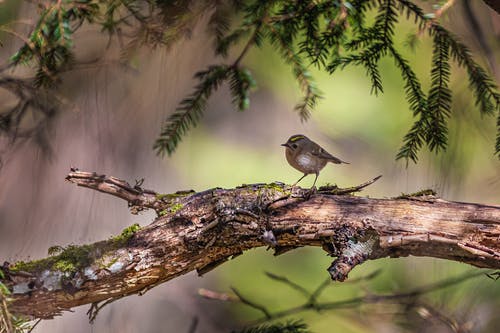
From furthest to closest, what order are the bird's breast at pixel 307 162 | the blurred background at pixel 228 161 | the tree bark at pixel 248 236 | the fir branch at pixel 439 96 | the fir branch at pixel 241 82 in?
1. the bird's breast at pixel 307 162
2. the fir branch at pixel 241 82
3. the blurred background at pixel 228 161
4. the fir branch at pixel 439 96
5. the tree bark at pixel 248 236

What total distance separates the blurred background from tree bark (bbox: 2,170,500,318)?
0.29 meters

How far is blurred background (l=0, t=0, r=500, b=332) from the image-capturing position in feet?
7.83

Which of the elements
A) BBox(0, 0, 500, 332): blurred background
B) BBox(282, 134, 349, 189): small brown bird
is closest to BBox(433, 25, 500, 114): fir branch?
BBox(0, 0, 500, 332): blurred background

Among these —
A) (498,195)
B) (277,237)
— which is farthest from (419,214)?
(498,195)

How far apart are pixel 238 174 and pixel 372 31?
208 centimetres

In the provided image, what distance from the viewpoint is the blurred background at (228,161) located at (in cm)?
239

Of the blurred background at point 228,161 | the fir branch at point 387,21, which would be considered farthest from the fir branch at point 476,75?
the blurred background at point 228,161

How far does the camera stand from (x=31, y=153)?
2.59 metres

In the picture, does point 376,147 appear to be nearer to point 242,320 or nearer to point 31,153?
point 242,320

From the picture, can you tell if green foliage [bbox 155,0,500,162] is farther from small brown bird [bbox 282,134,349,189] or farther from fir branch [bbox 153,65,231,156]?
small brown bird [bbox 282,134,349,189]

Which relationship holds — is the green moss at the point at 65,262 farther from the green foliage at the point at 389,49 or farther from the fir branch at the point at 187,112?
the green foliage at the point at 389,49

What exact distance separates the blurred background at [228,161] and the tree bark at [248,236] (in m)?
0.29

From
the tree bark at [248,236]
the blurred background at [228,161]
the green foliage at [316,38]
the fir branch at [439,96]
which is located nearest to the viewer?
the tree bark at [248,236]

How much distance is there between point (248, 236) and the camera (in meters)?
1.88
